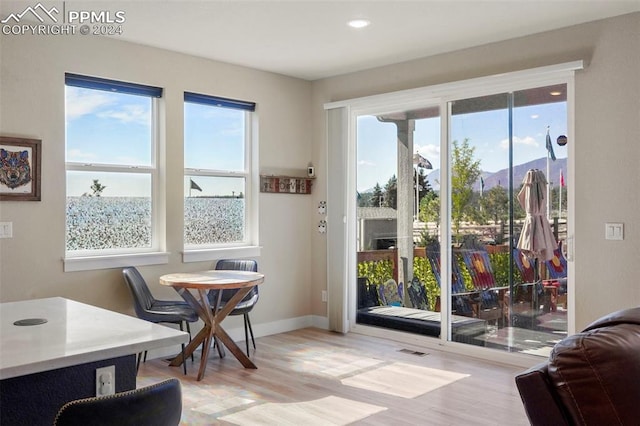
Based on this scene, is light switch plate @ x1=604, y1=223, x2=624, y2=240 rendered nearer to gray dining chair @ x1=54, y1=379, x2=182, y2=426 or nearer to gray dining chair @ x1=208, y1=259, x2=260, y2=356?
gray dining chair @ x1=208, y1=259, x2=260, y2=356

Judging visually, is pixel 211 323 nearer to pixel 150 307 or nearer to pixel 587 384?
pixel 150 307

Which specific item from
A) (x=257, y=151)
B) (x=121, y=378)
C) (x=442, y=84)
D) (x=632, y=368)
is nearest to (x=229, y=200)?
(x=257, y=151)

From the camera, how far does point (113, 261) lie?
4566 mm

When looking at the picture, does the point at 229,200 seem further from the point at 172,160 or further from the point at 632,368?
the point at 632,368

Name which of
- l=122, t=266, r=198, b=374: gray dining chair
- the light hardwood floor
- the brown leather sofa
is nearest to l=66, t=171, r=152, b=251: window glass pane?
l=122, t=266, r=198, b=374: gray dining chair

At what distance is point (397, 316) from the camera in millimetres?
5512

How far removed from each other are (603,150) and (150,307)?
11.8 ft

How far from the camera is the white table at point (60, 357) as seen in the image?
167 centimetres

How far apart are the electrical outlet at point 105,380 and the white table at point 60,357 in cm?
2

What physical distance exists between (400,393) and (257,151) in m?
2.78

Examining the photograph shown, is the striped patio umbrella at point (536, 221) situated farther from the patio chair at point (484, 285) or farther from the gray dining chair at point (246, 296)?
the gray dining chair at point (246, 296)

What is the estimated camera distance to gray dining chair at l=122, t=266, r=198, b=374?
14.1 ft

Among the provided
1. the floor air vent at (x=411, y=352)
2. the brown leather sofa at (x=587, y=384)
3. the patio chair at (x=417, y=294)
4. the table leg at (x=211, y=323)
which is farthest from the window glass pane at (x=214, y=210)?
the brown leather sofa at (x=587, y=384)

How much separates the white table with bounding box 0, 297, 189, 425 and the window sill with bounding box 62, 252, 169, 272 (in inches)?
89.7
